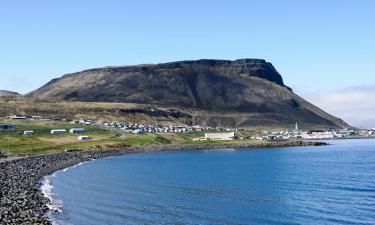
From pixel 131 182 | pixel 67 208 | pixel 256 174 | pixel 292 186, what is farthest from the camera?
pixel 256 174

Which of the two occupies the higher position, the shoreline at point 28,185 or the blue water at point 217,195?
the shoreline at point 28,185

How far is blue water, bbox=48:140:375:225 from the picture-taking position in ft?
194

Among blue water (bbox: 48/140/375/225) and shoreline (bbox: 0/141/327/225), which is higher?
shoreline (bbox: 0/141/327/225)

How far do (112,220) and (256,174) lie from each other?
59.3 metres

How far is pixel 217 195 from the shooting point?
78.3m

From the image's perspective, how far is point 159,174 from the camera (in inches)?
4461

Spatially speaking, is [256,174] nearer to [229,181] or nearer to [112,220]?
[229,181]

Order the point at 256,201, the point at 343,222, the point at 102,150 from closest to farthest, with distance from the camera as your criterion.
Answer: the point at 343,222, the point at 256,201, the point at 102,150

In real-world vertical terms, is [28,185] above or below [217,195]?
above

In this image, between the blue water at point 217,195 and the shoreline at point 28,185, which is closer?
the shoreline at point 28,185

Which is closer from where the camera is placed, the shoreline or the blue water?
the shoreline

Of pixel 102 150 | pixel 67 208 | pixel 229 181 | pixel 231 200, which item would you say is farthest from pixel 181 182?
pixel 102 150

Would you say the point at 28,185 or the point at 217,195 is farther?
the point at 28,185

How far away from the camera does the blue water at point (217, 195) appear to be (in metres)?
59.2
